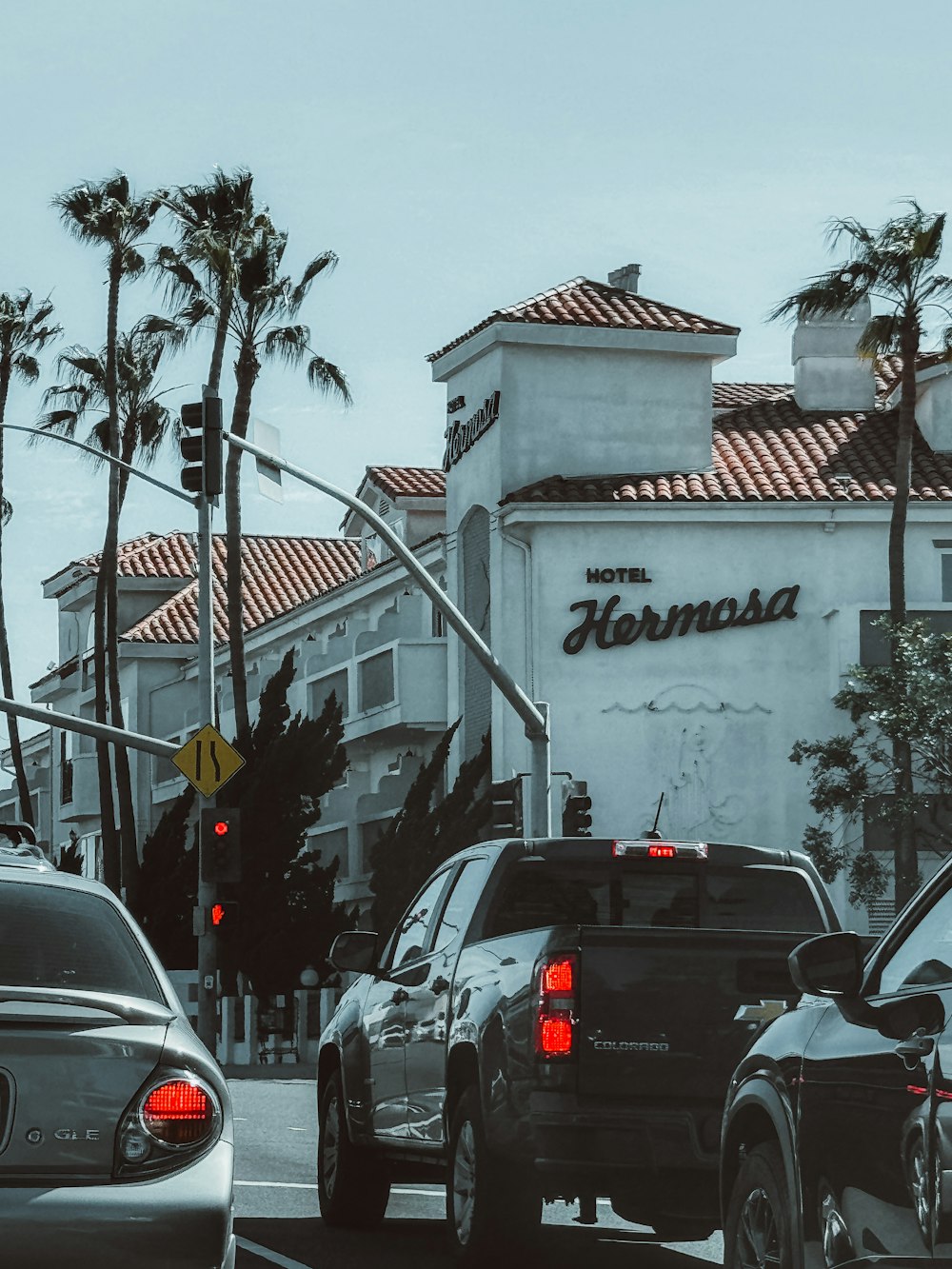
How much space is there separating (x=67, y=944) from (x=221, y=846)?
75.8ft

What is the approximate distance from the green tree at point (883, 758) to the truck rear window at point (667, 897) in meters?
28.5

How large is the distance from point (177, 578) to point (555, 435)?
27595mm

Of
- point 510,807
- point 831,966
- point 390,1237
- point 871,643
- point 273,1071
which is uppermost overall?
point 871,643

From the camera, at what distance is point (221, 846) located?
30000mm

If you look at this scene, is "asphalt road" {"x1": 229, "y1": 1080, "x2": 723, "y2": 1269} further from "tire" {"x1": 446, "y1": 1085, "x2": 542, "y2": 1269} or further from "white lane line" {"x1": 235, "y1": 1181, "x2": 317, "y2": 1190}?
"tire" {"x1": 446, "y1": 1085, "x2": 542, "y2": 1269}

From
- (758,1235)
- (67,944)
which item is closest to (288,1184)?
(67,944)

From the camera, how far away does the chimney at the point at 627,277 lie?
59312 mm

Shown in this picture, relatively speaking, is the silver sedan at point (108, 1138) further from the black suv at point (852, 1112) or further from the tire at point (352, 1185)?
the tire at point (352, 1185)

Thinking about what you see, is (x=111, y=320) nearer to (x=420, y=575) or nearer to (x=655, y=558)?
(x=655, y=558)

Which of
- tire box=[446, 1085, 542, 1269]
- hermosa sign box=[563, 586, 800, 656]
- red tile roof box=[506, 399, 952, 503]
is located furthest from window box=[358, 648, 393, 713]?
tire box=[446, 1085, 542, 1269]

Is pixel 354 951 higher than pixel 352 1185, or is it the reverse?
pixel 354 951

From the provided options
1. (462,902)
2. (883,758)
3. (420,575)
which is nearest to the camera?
(462,902)

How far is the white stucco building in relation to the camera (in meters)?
43.4

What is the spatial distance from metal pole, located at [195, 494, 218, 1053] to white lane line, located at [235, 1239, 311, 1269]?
18832 millimetres
